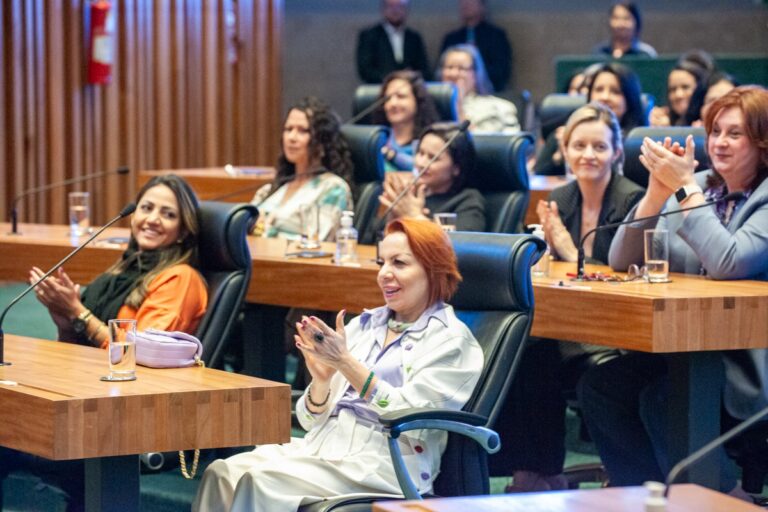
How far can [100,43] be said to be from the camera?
8172 millimetres

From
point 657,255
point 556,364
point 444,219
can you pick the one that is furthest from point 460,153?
point 657,255

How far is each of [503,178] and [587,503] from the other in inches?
123

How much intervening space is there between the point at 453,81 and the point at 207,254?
3.75 metres

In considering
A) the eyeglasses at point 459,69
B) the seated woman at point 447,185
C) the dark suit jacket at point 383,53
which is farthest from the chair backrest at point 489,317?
the dark suit jacket at point 383,53

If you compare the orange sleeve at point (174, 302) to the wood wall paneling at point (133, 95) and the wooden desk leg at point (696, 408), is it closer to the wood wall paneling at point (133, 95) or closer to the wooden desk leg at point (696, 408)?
the wooden desk leg at point (696, 408)

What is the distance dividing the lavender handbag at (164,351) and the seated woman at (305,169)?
7.88ft

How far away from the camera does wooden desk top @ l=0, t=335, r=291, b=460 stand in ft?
8.52

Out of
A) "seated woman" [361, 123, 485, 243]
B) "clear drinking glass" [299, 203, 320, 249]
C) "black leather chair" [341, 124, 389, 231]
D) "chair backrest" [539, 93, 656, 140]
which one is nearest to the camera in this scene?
"clear drinking glass" [299, 203, 320, 249]

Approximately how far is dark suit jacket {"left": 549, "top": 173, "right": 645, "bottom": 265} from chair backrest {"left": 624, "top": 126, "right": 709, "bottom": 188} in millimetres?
126

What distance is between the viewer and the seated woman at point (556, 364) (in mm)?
3959

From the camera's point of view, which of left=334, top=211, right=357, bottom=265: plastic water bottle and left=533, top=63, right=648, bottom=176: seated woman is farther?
left=533, top=63, right=648, bottom=176: seated woman

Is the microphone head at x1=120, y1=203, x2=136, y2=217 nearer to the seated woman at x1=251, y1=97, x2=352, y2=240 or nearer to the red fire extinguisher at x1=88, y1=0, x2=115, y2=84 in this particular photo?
the seated woman at x1=251, y1=97, x2=352, y2=240

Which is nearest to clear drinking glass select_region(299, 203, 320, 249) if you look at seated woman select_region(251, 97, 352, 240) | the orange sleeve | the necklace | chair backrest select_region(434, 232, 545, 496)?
seated woman select_region(251, 97, 352, 240)

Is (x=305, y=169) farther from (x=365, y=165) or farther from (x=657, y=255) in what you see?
(x=657, y=255)
